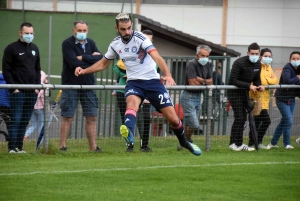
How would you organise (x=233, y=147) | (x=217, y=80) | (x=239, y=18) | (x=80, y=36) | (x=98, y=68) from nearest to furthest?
(x=98, y=68) < (x=80, y=36) < (x=233, y=147) < (x=217, y=80) < (x=239, y=18)

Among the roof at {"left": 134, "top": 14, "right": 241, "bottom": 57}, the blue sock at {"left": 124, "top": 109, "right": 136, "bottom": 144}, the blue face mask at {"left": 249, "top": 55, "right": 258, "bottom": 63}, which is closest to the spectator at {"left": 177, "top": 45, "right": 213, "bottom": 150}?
the blue face mask at {"left": 249, "top": 55, "right": 258, "bottom": 63}

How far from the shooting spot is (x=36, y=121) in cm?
1374

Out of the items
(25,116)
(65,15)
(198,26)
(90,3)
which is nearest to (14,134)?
(25,116)

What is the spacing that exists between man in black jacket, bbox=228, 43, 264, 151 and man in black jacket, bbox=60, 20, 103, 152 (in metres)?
2.62

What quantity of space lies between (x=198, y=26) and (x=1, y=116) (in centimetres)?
2254

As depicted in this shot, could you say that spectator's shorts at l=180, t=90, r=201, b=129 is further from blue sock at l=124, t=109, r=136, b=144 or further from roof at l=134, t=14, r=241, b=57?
roof at l=134, t=14, r=241, b=57

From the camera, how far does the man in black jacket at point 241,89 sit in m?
14.9

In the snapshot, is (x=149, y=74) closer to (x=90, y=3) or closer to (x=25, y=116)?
(x=25, y=116)

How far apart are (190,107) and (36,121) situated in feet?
9.49

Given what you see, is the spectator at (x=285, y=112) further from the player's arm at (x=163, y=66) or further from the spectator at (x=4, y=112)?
the spectator at (x=4, y=112)

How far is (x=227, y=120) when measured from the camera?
15.8 meters

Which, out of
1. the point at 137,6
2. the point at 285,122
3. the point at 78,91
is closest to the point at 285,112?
the point at 285,122

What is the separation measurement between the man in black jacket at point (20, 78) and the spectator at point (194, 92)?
2.77 meters

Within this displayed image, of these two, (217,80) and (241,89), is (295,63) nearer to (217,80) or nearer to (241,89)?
(241,89)
